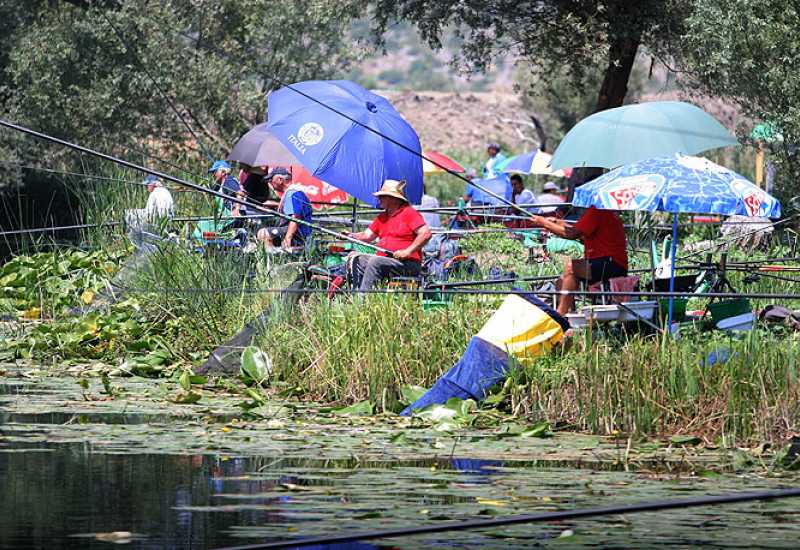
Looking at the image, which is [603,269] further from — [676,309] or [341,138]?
[341,138]

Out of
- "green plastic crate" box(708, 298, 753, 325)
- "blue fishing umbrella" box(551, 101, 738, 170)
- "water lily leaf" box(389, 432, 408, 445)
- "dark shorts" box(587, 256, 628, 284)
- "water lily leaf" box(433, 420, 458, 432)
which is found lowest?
"water lily leaf" box(389, 432, 408, 445)

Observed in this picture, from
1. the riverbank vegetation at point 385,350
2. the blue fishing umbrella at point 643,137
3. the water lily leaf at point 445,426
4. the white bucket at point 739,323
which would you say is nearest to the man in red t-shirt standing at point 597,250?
the riverbank vegetation at point 385,350

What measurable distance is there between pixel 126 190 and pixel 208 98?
32.8 ft

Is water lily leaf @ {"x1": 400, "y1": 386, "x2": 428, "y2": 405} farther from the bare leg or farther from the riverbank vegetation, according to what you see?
the bare leg

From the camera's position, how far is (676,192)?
10477mm

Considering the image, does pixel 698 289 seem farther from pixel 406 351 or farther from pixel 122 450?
pixel 122 450

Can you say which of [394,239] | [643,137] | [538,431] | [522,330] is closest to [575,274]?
[643,137]

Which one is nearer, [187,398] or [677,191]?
[187,398]

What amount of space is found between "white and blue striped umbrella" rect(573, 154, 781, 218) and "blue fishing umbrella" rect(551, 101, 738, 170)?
99cm

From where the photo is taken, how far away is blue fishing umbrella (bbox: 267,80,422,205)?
13.5 metres

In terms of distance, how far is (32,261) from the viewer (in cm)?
1543

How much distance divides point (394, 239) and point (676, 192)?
2.62m

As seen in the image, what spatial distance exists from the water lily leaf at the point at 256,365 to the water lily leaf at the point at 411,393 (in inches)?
48.6

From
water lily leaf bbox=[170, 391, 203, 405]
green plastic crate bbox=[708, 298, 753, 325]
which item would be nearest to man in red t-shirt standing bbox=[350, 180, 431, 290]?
water lily leaf bbox=[170, 391, 203, 405]
